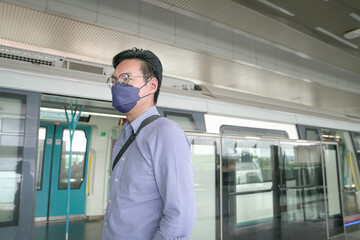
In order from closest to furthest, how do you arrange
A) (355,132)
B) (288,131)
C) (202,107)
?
(202,107)
(288,131)
(355,132)

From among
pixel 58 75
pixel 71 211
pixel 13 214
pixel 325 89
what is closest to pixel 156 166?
pixel 13 214

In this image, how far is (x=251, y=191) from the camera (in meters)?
4.38

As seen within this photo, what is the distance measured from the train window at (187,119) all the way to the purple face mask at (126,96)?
219cm

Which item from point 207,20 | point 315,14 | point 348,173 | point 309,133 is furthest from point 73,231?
point 348,173

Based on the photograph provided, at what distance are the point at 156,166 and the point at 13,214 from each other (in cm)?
206

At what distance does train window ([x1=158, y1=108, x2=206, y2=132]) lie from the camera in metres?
3.68

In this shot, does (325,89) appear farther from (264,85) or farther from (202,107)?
(202,107)

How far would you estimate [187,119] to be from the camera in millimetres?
3816

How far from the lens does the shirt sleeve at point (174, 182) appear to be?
106 cm

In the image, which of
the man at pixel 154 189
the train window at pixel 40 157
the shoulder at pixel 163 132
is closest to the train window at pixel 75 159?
the train window at pixel 40 157

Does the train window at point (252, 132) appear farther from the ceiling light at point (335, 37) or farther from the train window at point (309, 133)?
the ceiling light at point (335, 37)

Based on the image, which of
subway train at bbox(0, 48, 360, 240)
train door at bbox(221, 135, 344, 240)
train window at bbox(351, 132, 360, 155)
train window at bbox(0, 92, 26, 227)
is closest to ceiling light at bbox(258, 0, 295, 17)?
subway train at bbox(0, 48, 360, 240)

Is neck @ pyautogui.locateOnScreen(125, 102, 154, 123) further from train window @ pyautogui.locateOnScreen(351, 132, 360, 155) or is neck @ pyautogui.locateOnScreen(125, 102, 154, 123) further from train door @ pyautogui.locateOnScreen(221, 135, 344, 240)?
train window @ pyautogui.locateOnScreen(351, 132, 360, 155)

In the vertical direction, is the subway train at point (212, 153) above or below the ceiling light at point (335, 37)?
below
